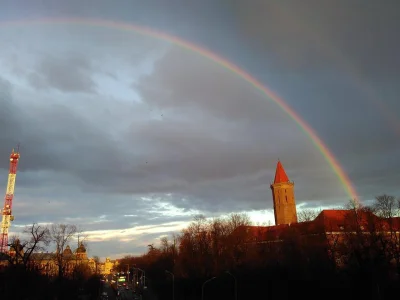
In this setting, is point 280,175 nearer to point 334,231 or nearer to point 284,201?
point 284,201

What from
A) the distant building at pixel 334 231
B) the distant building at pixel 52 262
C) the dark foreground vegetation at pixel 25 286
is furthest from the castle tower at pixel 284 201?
the dark foreground vegetation at pixel 25 286

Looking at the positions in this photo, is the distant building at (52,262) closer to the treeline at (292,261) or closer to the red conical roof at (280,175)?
the treeline at (292,261)

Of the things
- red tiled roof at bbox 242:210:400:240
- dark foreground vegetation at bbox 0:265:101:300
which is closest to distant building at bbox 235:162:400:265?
red tiled roof at bbox 242:210:400:240

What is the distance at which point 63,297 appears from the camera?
6594 centimetres

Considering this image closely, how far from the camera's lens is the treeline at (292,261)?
48.8 m

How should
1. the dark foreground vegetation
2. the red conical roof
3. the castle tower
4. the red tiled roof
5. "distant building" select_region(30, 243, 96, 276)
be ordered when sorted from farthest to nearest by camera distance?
1. the red conical roof
2. the castle tower
3. "distant building" select_region(30, 243, 96, 276)
4. the red tiled roof
5. the dark foreground vegetation

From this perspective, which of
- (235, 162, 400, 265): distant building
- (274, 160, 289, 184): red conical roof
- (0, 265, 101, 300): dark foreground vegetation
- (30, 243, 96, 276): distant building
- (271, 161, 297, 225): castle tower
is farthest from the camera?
(274, 160, 289, 184): red conical roof

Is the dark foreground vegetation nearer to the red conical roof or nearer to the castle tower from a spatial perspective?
the castle tower

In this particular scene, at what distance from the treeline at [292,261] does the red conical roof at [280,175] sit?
53917mm

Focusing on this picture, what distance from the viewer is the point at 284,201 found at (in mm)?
139875

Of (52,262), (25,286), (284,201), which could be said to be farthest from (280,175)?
(25,286)

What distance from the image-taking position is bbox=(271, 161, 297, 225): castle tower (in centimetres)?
13950

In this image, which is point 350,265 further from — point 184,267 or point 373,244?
point 184,267

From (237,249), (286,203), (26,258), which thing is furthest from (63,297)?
(286,203)
